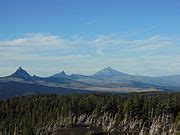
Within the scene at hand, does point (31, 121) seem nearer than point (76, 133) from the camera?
No

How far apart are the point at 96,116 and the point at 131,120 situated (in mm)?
12084

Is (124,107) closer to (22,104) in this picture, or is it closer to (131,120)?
(131,120)

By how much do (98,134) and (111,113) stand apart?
45.1m

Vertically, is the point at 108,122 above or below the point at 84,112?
below

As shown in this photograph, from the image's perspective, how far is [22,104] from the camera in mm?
150375

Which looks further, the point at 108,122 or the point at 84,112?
the point at 84,112

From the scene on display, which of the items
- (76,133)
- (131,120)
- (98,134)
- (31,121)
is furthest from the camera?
(131,120)

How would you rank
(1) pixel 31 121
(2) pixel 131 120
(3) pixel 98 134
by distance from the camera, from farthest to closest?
(2) pixel 131 120 → (1) pixel 31 121 → (3) pixel 98 134

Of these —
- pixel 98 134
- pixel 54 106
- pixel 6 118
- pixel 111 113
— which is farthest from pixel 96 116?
pixel 98 134

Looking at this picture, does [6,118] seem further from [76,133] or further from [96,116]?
[76,133]

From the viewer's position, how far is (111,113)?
140 meters

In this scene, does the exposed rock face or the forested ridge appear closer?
the exposed rock face

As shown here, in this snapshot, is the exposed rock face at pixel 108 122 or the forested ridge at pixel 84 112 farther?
the forested ridge at pixel 84 112

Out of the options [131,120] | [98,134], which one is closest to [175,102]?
[131,120]
